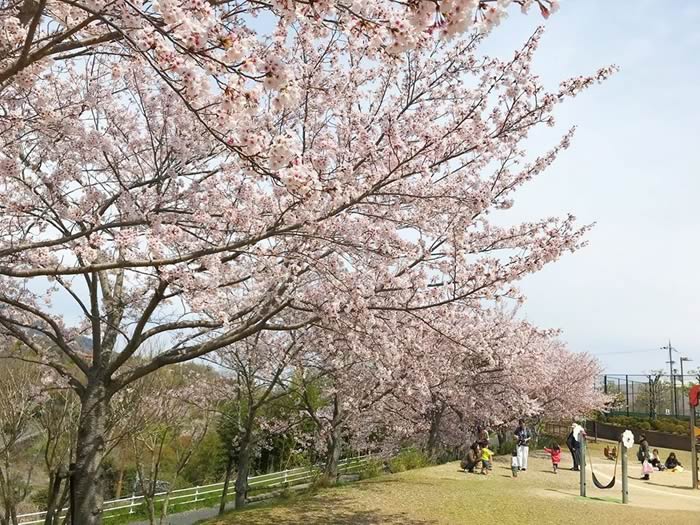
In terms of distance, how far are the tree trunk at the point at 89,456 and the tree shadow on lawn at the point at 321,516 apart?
212 centimetres

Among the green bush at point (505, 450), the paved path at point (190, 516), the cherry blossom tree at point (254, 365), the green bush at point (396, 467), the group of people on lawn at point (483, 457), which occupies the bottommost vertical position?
the paved path at point (190, 516)

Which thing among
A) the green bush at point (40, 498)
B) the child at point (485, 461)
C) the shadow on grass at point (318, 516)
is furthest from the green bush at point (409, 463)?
the green bush at point (40, 498)

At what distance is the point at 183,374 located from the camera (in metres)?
18.7

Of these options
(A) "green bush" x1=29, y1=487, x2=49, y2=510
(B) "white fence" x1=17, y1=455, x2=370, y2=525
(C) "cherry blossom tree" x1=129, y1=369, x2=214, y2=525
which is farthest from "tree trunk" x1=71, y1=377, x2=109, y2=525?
(A) "green bush" x1=29, y1=487, x2=49, y2=510

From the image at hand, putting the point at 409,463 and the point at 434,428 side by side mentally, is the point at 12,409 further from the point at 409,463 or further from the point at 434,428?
the point at 434,428

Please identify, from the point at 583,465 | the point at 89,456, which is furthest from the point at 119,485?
the point at 583,465

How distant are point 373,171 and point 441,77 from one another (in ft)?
6.76

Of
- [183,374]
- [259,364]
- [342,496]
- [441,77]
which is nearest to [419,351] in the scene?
[342,496]

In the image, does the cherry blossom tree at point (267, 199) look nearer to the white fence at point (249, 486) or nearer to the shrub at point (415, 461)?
the shrub at point (415, 461)

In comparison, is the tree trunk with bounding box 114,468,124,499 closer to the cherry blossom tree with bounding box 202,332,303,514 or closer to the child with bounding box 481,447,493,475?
the cherry blossom tree with bounding box 202,332,303,514

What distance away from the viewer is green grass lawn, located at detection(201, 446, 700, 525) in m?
8.95

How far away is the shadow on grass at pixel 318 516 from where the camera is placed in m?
8.59

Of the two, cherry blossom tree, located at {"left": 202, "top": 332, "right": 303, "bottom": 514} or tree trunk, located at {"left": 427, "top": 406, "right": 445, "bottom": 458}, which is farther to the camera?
tree trunk, located at {"left": 427, "top": 406, "right": 445, "bottom": 458}

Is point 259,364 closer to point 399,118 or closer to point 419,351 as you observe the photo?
point 419,351
